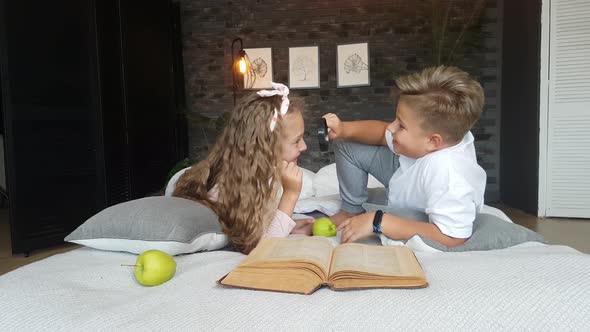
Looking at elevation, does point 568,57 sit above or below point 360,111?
above

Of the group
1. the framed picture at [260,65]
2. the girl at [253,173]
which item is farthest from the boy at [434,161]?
the framed picture at [260,65]

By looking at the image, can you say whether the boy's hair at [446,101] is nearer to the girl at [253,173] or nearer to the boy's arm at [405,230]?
the boy's arm at [405,230]

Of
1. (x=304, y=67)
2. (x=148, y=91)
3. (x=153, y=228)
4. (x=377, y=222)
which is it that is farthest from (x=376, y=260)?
(x=304, y=67)

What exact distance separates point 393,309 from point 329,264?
23 cm

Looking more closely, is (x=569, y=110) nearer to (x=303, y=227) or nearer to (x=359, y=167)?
(x=359, y=167)

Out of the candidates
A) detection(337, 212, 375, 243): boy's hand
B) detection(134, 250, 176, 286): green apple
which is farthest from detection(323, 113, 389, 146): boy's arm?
detection(134, 250, 176, 286): green apple

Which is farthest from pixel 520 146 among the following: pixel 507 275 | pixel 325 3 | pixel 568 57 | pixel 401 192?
pixel 507 275

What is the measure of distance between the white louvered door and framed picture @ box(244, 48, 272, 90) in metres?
2.55

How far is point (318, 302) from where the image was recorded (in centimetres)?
85

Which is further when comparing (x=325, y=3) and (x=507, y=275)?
(x=325, y=3)

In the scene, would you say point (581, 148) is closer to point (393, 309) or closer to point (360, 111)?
point (360, 111)

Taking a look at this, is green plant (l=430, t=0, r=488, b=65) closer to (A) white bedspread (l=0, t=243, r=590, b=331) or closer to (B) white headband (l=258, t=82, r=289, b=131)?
(B) white headband (l=258, t=82, r=289, b=131)

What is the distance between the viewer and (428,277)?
98cm

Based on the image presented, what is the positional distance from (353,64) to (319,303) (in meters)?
3.90
